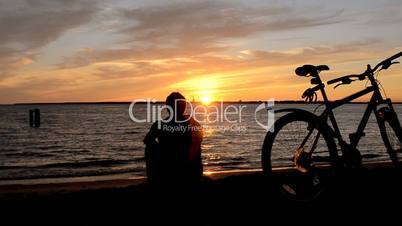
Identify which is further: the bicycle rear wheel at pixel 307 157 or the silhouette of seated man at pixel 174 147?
the silhouette of seated man at pixel 174 147

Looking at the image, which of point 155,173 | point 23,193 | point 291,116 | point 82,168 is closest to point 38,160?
point 82,168

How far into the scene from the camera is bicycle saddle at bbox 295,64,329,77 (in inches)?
216

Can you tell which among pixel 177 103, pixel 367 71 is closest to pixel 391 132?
pixel 367 71

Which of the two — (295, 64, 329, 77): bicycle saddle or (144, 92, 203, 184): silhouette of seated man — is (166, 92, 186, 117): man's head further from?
(295, 64, 329, 77): bicycle saddle

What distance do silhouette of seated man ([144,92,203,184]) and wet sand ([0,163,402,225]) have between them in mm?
204

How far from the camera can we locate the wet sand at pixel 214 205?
16.0ft

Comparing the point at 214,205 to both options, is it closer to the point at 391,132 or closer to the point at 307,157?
the point at 307,157

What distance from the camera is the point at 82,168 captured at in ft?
67.9

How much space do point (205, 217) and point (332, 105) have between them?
2172mm

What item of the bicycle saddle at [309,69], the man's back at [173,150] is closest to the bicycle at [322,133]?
the bicycle saddle at [309,69]

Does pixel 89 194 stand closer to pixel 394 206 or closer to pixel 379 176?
pixel 394 206

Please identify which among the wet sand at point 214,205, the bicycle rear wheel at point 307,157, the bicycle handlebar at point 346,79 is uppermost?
the bicycle handlebar at point 346,79

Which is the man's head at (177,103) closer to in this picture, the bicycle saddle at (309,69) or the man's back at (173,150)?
the man's back at (173,150)

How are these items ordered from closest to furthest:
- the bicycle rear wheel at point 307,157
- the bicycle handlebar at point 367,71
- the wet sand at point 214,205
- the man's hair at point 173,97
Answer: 1. the wet sand at point 214,205
2. the bicycle rear wheel at point 307,157
3. the bicycle handlebar at point 367,71
4. the man's hair at point 173,97
